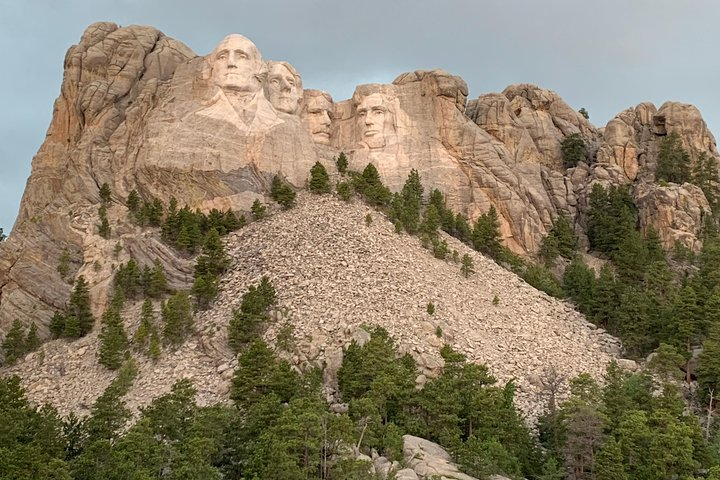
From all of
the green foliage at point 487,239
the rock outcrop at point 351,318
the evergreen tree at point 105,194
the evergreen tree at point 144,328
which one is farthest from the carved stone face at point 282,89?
the evergreen tree at point 144,328

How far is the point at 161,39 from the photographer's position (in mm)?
83375

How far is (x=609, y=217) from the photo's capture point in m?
79.2

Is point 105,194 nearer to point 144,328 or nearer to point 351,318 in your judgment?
point 144,328

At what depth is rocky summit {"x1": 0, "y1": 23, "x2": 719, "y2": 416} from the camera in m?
57.9

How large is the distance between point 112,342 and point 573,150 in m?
50.7

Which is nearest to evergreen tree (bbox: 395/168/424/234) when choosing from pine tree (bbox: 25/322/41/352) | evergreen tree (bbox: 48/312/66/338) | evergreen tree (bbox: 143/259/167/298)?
evergreen tree (bbox: 143/259/167/298)

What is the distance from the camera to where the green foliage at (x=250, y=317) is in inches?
2208

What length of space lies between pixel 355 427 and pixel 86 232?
33063mm

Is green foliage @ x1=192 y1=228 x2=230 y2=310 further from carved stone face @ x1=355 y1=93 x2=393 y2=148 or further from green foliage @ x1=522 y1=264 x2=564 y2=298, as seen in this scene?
green foliage @ x1=522 y1=264 x2=564 y2=298

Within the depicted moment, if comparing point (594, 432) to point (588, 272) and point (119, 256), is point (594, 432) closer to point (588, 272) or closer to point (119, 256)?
point (588, 272)

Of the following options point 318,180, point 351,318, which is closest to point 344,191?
point 318,180

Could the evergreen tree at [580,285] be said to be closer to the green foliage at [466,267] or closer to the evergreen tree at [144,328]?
the green foliage at [466,267]

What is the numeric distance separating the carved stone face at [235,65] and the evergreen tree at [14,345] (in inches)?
1059

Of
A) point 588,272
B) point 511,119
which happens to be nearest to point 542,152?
point 511,119
